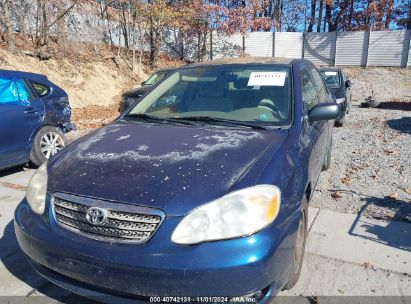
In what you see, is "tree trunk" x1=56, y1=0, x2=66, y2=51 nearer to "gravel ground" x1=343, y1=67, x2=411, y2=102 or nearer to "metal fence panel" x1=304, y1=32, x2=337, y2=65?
"gravel ground" x1=343, y1=67, x2=411, y2=102

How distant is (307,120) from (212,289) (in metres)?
1.84

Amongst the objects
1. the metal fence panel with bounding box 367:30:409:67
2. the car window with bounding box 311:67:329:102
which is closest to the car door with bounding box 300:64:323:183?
the car window with bounding box 311:67:329:102

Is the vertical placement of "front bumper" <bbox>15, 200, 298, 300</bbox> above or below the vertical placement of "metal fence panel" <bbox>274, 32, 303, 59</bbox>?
above

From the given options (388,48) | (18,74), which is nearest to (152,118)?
(18,74)

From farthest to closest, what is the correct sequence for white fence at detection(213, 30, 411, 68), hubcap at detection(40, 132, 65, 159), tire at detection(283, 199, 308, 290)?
white fence at detection(213, 30, 411, 68), hubcap at detection(40, 132, 65, 159), tire at detection(283, 199, 308, 290)

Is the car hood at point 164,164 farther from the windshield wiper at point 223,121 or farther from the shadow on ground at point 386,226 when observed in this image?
the shadow on ground at point 386,226

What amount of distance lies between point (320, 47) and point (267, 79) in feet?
81.4

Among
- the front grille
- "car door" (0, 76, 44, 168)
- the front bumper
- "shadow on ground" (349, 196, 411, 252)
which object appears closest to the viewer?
the front bumper

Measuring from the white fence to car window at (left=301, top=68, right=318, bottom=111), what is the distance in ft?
75.5

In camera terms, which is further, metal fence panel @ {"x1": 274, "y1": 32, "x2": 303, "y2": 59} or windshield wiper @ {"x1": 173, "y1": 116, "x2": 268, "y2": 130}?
metal fence panel @ {"x1": 274, "y1": 32, "x2": 303, "y2": 59}

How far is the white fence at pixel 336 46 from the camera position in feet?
78.3

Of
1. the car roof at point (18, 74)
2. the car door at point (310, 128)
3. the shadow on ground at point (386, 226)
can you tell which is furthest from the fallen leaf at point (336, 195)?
the car roof at point (18, 74)

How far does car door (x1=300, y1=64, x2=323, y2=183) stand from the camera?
3.12 meters

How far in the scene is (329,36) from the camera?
1016 inches
